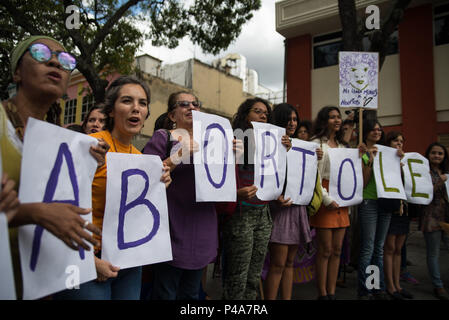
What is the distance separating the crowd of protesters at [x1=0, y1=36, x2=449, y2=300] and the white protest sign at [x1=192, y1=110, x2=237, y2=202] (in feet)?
0.30

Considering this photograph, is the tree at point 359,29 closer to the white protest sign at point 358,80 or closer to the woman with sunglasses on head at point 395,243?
the white protest sign at point 358,80

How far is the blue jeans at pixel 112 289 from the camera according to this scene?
1.41 m

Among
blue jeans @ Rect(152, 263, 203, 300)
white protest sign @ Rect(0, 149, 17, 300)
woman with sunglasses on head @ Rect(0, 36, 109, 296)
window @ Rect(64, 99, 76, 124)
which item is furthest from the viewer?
window @ Rect(64, 99, 76, 124)

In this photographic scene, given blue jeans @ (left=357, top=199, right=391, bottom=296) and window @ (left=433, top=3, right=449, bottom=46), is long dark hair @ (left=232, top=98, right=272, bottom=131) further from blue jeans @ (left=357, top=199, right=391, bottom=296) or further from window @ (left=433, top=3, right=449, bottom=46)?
window @ (left=433, top=3, right=449, bottom=46)

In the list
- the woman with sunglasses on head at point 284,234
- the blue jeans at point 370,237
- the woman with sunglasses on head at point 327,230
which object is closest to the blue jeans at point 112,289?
the woman with sunglasses on head at point 284,234

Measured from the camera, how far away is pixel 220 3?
7.96m

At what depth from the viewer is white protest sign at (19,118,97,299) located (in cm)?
114

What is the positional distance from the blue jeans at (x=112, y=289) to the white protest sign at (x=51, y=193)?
0.45 feet

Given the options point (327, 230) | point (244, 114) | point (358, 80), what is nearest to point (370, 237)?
Answer: point (327, 230)

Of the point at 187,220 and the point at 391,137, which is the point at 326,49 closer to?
the point at 391,137

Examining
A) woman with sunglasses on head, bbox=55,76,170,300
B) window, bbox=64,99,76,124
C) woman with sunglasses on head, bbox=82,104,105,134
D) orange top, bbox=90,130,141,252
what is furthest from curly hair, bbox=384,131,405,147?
window, bbox=64,99,76,124

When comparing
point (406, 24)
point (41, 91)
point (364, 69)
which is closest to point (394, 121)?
point (406, 24)

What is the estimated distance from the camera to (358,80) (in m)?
3.68
